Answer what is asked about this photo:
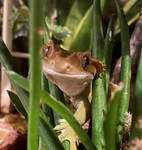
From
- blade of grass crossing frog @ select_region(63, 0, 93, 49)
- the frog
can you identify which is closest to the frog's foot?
the frog

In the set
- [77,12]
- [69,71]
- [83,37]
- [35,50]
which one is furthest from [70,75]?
[77,12]

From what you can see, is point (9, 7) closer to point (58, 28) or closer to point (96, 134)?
point (58, 28)

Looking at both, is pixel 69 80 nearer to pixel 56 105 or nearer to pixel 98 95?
pixel 98 95

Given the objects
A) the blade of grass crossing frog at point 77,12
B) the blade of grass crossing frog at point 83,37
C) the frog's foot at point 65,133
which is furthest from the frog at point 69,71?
the blade of grass crossing frog at point 77,12

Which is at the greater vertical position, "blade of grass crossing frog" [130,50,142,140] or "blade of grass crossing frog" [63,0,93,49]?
"blade of grass crossing frog" [63,0,93,49]

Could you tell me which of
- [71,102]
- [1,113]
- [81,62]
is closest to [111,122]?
[81,62]

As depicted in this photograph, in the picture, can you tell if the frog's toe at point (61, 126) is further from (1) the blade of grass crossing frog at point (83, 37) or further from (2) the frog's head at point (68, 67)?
(1) the blade of grass crossing frog at point (83, 37)

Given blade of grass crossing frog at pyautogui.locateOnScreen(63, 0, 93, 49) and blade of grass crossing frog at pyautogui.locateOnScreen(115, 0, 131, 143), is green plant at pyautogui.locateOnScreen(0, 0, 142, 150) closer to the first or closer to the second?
blade of grass crossing frog at pyautogui.locateOnScreen(115, 0, 131, 143)
